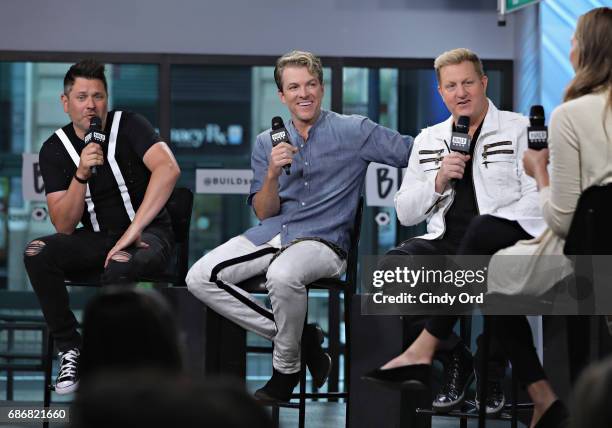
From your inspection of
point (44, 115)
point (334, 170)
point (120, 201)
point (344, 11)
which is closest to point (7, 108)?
point (44, 115)

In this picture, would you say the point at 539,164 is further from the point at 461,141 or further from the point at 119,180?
the point at 119,180

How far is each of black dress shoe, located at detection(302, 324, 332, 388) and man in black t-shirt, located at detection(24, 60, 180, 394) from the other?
0.62 metres

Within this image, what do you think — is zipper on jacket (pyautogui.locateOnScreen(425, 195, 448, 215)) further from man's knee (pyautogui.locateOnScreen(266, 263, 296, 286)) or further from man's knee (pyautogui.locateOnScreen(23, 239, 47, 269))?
man's knee (pyautogui.locateOnScreen(23, 239, 47, 269))

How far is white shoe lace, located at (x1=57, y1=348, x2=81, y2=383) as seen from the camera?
3.56m

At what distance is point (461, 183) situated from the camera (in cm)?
351

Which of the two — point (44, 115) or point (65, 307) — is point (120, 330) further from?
point (44, 115)

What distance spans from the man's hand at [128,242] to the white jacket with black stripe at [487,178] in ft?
3.19

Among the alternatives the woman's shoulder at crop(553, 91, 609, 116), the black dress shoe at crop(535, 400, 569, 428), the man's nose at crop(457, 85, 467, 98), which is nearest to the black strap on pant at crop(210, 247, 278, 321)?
the man's nose at crop(457, 85, 467, 98)

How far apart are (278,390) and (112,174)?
1.09 metres

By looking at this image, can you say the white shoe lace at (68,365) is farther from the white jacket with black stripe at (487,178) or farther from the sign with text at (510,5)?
the sign with text at (510,5)

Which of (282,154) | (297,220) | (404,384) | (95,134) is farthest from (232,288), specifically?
(404,384)

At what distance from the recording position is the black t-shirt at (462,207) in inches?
136

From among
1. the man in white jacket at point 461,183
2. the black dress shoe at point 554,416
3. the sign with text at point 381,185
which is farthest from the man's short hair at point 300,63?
the sign with text at point 381,185

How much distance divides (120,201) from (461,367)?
58.4 inches
